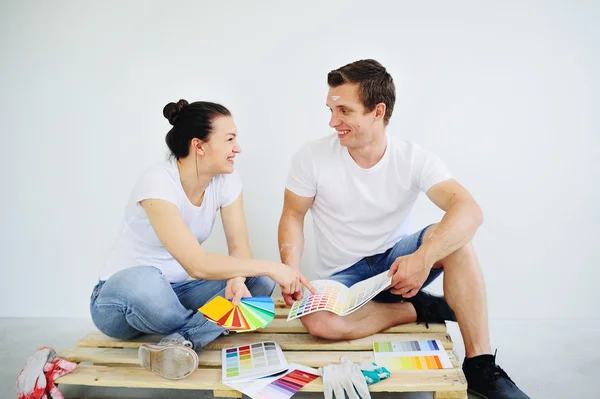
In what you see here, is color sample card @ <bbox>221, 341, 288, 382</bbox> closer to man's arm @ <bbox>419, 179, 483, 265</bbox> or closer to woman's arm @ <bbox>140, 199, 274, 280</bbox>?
woman's arm @ <bbox>140, 199, 274, 280</bbox>

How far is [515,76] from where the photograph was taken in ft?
8.86

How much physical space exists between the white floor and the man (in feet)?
0.95

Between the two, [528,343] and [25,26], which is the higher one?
[25,26]

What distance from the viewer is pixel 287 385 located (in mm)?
1810

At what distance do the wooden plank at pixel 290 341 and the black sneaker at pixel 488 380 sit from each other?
0.36 feet

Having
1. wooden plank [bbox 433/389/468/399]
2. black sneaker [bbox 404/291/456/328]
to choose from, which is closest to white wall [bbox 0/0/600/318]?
black sneaker [bbox 404/291/456/328]

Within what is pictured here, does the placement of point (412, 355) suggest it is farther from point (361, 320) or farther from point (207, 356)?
point (207, 356)

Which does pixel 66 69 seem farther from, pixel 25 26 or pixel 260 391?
pixel 260 391

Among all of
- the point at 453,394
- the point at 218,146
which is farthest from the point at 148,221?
the point at 453,394

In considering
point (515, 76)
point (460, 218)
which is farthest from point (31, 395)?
point (515, 76)

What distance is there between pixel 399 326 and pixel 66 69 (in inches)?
79.6

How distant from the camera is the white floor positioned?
2078 millimetres

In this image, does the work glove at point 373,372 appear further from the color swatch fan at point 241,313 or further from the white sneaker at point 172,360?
the white sneaker at point 172,360

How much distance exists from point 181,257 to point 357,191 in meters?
0.74
